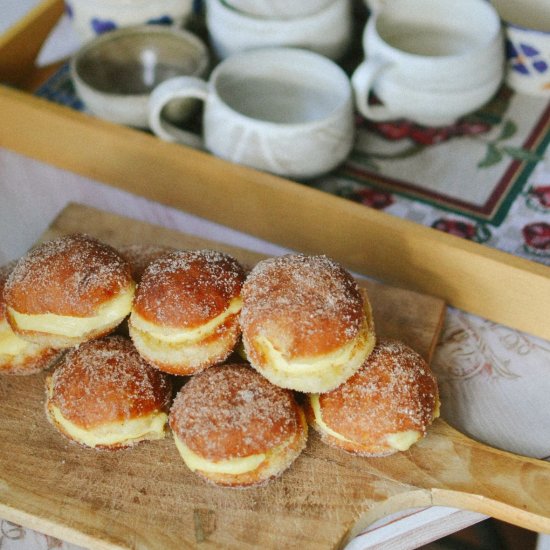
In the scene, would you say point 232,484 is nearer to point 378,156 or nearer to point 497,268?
point 497,268

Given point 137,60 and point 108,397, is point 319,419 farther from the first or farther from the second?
point 137,60

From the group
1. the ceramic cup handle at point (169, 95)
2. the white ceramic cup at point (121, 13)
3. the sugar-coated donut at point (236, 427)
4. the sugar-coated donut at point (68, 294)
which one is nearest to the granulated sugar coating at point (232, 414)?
the sugar-coated donut at point (236, 427)

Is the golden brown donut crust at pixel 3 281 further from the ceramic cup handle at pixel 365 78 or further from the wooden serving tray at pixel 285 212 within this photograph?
the ceramic cup handle at pixel 365 78

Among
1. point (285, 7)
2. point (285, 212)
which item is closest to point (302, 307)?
point (285, 212)

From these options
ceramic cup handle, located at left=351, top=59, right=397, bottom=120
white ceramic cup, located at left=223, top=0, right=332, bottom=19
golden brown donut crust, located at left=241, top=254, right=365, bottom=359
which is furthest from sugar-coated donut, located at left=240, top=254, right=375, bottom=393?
white ceramic cup, located at left=223, top=0, right=332, bottom=19

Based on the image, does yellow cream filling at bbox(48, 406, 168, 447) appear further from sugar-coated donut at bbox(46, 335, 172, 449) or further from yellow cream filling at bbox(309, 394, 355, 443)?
yellow cream filling at bbox(309, 394, 355, 443)

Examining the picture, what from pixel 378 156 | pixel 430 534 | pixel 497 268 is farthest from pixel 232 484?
pixel 378 156
